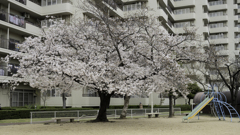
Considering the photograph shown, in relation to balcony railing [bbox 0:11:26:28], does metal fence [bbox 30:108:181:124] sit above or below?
below

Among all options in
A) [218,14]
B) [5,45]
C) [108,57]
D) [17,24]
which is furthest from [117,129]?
[218,14]

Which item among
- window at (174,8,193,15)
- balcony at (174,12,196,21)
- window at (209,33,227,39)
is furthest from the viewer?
window at (209,33,227,39)

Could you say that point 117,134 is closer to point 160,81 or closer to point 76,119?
point 160,81

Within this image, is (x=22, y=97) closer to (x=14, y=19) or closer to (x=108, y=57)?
(x=14, y=19)

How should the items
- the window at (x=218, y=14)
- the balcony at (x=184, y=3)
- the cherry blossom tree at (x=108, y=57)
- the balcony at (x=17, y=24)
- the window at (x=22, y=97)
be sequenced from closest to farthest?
the cherry blossom tree at (x=108, y=57), the balcony at (x=17, y=24), the window at (x=22, y=97), the balcony at (x=184, y=3), the window at (x=218, y=14)

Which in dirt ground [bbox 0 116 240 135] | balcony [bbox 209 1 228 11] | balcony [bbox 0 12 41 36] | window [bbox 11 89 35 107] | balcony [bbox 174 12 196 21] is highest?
balcony [bbox 209 1 228 11]

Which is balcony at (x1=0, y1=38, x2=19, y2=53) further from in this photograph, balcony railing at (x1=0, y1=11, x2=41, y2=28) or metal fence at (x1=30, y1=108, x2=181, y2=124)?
metal fence at (x1=30, y1=108, x2=181, y2=124)

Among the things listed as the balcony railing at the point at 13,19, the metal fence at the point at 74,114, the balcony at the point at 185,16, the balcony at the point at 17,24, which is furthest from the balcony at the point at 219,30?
the balcony railing at the point at 13,19

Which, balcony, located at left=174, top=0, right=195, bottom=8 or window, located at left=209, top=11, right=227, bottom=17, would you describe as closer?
balcony, located at left=174, top=0, right=195, bottom=8

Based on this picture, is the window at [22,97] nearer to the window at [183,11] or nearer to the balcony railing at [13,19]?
the balcony railing at [13,19]

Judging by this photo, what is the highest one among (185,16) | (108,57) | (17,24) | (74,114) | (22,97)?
(185,16)

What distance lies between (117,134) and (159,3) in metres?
36.9

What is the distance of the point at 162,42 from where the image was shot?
15656 mm

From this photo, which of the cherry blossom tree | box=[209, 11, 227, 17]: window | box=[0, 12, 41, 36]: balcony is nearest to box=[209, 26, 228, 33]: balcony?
box=[209, 11, 227, 17]: window
